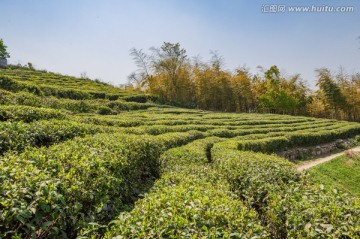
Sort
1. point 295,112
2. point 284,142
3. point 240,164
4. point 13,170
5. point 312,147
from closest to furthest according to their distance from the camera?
point 13,170, point 240,164, point 284,142, point 312,147, point 295,112

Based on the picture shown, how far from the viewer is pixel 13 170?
3.24 m

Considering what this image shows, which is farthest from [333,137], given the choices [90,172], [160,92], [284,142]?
[160,92]

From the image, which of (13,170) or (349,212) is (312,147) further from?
(13,170)

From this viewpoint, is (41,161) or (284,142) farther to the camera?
(284,142)

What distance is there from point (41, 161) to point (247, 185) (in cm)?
453

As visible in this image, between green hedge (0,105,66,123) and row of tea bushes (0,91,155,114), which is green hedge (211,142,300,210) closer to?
green hedge (0,105,66,123)

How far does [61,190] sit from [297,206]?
351cm

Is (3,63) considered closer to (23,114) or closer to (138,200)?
(23,114)

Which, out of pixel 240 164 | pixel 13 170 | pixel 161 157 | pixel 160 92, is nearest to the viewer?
pixel 13 170

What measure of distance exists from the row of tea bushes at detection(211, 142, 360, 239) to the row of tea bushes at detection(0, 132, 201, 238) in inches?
106

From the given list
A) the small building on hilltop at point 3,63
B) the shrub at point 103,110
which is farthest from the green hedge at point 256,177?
the small building on hilltop at point 3,63

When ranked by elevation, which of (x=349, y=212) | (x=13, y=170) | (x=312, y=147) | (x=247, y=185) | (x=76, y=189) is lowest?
(x=312, y=147)

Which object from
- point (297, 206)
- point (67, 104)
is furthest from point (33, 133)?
point (67, 104)

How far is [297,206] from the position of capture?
374 cm
